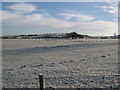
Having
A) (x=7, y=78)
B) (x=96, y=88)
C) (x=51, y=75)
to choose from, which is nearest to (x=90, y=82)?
(x=96, y=88)

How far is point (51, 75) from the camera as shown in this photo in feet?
26.7

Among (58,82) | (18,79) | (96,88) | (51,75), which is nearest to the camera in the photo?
(96,88)

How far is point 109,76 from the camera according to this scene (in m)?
7.64

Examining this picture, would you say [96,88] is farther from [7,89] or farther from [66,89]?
[7,89]

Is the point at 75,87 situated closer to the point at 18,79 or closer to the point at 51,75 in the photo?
the point at 51,75

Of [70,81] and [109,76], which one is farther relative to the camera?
[109,76]

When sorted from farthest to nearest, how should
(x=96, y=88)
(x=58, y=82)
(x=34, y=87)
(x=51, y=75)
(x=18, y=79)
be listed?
(x=51, y=75) < (x=18, y=79) < (x=58, y=82) < (x=34, y=87) < (x=96, y=88)

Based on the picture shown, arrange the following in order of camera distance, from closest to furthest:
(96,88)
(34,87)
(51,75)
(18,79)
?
(96,88), (34,87), (18,79), (51,75)

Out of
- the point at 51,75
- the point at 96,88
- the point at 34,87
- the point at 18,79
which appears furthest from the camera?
the point at 51,75

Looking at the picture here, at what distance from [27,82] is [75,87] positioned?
7.86 ft

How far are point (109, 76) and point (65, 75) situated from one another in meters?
2.33

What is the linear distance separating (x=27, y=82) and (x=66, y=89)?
2.10 meters

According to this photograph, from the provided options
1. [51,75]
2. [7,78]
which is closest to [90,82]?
[51,75]

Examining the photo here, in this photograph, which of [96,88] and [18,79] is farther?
[18,79]
